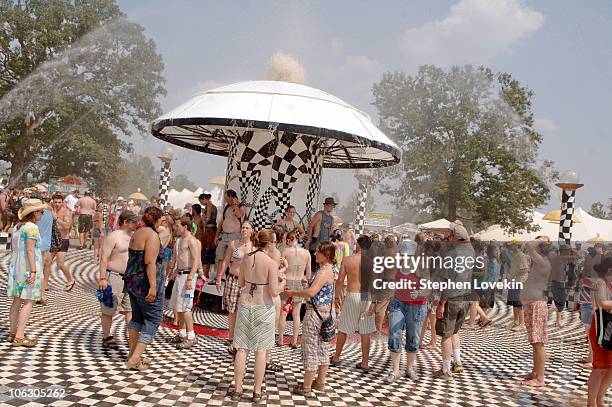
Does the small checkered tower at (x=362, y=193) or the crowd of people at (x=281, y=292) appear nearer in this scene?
the crowd of people at (x=281, y=292)

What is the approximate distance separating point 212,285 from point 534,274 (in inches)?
210

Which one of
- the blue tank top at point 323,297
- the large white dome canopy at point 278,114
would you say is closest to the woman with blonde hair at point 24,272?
the large white dome canopy at point 278,114

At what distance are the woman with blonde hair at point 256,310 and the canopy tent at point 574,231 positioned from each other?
23566mm

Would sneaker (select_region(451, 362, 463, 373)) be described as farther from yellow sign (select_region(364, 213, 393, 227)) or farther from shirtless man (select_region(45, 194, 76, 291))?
yellow sign (select_region(364, 213, 393, 227))

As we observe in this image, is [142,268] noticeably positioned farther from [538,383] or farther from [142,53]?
[142,53]

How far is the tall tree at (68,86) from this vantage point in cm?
2575

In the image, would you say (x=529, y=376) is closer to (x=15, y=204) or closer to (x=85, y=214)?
(x=85, y=214)

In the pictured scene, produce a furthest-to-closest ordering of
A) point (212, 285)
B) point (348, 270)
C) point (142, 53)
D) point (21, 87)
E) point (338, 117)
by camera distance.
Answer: point (142, 53) → point (21, 87) → point (212, 285) → point (338, 117) → point (348, 270)

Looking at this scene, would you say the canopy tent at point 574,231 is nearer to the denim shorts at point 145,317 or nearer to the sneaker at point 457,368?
the sneaker at point 457,368

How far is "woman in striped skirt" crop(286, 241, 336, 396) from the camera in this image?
4805mm

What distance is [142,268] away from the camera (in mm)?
4996

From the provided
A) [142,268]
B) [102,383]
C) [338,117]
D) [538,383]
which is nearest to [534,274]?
[538,383]

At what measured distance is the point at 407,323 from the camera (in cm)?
583

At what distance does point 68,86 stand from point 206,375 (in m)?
26.1
